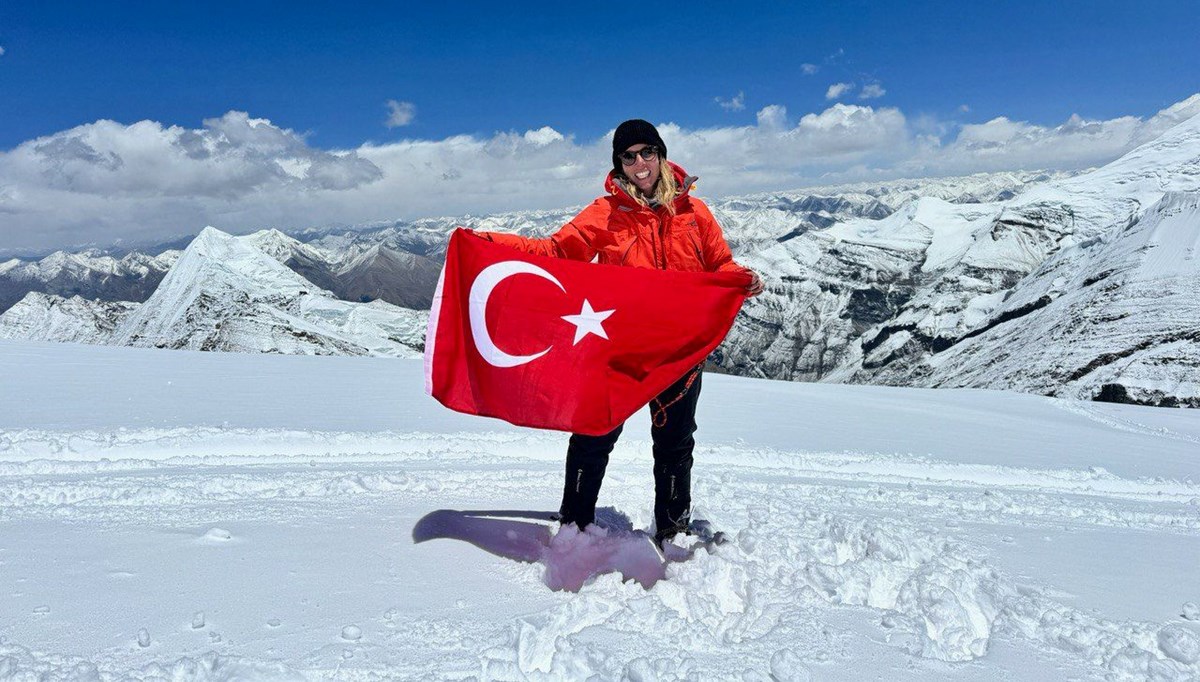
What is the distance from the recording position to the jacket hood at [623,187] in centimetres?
433

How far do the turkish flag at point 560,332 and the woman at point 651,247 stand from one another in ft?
0.42

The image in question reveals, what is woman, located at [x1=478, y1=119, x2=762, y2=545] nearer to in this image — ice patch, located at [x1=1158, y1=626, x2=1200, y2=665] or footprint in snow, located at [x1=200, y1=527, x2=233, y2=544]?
footprint in snow, located at [x1=200, y1=527, x2=233, y2=544]

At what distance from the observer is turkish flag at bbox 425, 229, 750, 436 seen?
441cm

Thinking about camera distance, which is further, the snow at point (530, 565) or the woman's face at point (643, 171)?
the woman's face at point (643, 171)

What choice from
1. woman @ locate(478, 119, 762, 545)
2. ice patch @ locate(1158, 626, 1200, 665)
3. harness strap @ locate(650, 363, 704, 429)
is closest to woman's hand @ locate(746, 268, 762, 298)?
woman @ locate(478, 119, 762, 545)

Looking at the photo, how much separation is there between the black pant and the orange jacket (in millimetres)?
901

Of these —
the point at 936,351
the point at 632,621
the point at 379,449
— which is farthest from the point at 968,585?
the point at 936,351

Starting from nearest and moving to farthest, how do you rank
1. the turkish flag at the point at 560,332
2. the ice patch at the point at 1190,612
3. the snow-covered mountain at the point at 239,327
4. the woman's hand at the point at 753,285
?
1. the ice patch at the point at 1190,612
2. the turkish flag at the point at 560,332
3. the woman's hand at the point at 753,285
4. the snow-covered mountain at the point at 239,327

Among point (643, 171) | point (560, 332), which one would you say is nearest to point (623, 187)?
point (643, 171)

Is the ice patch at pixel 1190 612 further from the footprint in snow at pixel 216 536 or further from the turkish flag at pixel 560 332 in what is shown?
the footprint in snow at pixel 216 536

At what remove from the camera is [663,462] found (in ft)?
15.6

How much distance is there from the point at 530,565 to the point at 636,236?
2332 mm

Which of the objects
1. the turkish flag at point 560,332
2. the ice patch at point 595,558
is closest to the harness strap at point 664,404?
the turkish flag at point 560,332

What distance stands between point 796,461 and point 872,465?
113 cm
